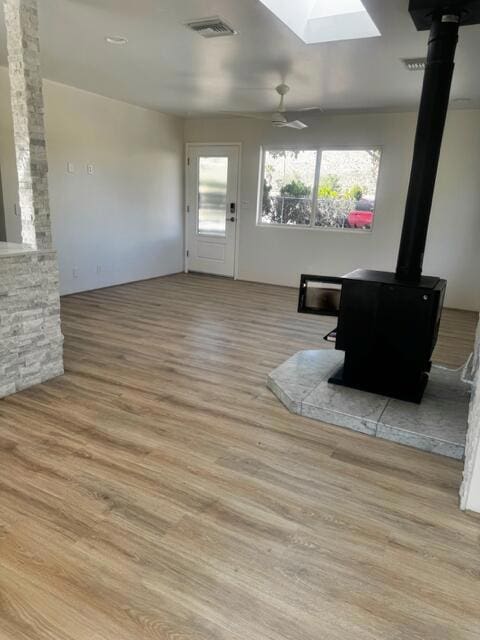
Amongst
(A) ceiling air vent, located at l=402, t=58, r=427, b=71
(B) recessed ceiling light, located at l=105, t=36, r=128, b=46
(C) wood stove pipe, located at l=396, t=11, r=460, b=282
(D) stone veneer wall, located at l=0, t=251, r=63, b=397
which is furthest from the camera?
(A) ceiling air vent, located at l=402, t=58, r=427, b=71

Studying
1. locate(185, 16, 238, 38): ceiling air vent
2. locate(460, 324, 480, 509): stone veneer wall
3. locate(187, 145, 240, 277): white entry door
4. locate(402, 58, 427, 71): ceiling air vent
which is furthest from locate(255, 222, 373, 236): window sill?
locate(460, 324, 480, 509): stone veneer wall

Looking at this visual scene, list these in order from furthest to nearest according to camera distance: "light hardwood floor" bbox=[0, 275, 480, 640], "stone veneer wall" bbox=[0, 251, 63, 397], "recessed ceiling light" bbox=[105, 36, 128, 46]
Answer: "recessed ceiling light" bbox=[105, 36, 128, 46] < "stone veneer wall" bbox=[0, 251, 63, 397] < "light hardwood floor" bbox=[0, 275, 480, 640]

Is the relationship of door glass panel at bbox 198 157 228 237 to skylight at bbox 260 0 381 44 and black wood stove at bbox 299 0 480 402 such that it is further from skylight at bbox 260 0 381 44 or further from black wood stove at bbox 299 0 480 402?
black wood stove at bbox 299 0 480 402

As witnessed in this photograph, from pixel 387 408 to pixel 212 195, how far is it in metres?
5.57

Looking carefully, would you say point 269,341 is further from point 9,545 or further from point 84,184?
point 84,184

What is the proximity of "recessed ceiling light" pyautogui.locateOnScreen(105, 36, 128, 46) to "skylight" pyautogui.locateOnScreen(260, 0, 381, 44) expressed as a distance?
4.57 ft

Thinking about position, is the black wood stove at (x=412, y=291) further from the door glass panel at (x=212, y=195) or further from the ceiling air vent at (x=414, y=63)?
the door glass panel at (x=212, y=195)

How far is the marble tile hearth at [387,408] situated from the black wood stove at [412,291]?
0.41 feet

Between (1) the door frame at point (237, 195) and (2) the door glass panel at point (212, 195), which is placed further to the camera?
(2) the door glass panel at point (212, 195)

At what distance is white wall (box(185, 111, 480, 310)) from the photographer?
5.68 metres

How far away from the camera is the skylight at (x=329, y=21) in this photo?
3.15m

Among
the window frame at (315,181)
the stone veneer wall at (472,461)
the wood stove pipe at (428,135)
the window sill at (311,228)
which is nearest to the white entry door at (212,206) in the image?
the window frame at (315,181)

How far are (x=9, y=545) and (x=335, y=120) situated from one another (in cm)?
632

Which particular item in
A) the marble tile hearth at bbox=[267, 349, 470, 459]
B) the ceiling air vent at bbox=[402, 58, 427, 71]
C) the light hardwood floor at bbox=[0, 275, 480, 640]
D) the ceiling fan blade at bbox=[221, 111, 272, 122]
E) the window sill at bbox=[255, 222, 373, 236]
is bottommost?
the light hardwood floor at bbox=[0, 275, 480, 640]
